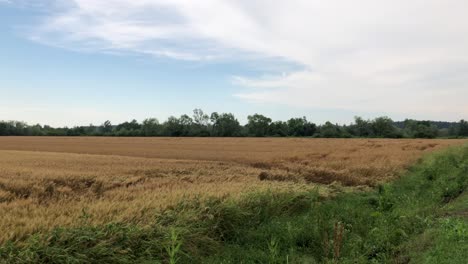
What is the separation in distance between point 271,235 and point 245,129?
114841 mm

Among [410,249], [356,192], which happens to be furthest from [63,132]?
[410,249]

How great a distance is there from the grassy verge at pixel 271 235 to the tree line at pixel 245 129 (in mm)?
102133

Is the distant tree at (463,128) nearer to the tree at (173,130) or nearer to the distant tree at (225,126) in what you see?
the distant tree at (225,126)

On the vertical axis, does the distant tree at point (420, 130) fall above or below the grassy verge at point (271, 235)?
above

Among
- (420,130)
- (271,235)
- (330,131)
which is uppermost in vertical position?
(420,130)

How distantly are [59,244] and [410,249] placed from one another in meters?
7.22

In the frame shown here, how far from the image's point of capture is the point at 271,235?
1110cm

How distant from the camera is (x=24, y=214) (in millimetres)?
9539

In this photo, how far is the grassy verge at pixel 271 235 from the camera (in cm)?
795

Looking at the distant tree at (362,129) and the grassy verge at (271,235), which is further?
the distant tree at (362,129)

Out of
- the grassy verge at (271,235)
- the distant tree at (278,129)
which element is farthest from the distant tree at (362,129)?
the grassy verge at (271,235)

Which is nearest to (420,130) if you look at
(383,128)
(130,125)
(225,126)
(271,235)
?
(383,128)

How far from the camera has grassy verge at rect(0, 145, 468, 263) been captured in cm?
795

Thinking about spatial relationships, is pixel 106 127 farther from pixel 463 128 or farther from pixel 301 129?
pixel 463 128
